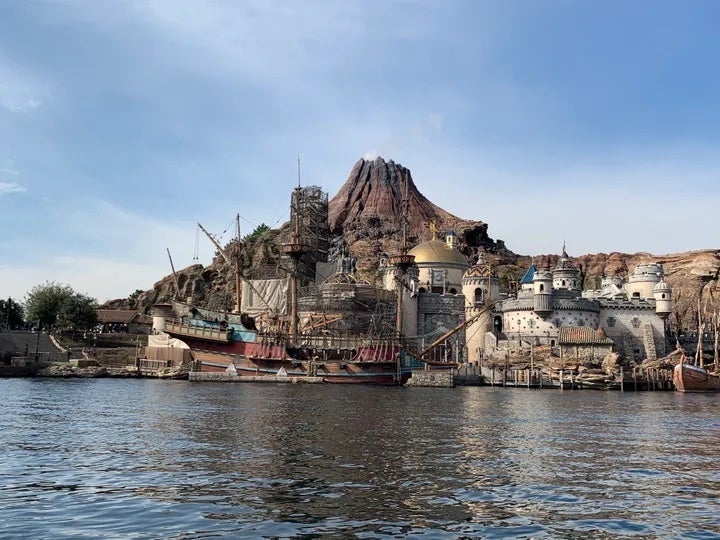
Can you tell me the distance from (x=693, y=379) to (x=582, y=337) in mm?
13875

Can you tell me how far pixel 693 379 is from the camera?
3113 inches

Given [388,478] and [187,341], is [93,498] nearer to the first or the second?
[388,478]

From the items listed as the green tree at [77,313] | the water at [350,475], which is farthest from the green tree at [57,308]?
the water at [350,475]

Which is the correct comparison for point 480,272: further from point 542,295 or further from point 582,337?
point 582,337

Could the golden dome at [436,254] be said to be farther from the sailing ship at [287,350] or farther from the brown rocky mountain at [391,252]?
the sailing ship at [287,350]

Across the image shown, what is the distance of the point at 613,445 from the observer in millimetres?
29328

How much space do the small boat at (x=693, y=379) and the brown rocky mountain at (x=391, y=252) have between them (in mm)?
49150

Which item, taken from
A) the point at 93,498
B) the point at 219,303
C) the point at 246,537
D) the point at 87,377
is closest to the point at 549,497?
the point at 246,537

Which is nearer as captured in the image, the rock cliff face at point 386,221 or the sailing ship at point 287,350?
the sailing ship at point 287,350

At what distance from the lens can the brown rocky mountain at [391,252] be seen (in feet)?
428

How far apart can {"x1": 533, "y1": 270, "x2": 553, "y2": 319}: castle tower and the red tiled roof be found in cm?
425

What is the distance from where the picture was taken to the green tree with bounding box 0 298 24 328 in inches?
4595

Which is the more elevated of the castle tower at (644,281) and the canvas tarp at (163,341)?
the castle tower at (644,281)

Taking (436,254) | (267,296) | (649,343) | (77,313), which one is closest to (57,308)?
(77,313)
